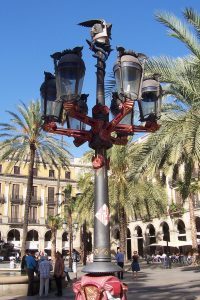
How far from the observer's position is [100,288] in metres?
4.96

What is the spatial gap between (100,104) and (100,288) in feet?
8.53

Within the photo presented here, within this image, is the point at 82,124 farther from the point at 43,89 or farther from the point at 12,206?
the point at 12,206

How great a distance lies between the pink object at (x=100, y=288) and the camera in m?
4.94

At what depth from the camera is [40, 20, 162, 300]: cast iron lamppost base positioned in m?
5.40

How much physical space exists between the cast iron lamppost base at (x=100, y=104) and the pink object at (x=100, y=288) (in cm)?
11

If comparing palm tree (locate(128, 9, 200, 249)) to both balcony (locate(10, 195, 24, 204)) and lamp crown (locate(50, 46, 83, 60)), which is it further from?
balcony (locate(10, 195, 24, 204))

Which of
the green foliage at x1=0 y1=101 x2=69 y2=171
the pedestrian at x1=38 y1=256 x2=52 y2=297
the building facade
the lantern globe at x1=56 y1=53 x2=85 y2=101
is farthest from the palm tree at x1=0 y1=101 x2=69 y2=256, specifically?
the building facade

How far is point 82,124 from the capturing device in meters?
6.55

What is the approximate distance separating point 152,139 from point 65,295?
6.01 m

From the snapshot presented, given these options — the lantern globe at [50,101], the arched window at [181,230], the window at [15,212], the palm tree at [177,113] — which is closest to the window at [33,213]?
the window at [15,212]

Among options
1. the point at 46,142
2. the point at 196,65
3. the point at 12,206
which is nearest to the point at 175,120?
the point at 196,65

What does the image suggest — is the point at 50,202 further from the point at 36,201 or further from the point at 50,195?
the point at 36,201

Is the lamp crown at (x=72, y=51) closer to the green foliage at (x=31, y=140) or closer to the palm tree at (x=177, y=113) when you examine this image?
the palm tree at (x=177, y=113)

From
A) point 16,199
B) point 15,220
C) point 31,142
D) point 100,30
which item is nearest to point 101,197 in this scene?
point 100,30
